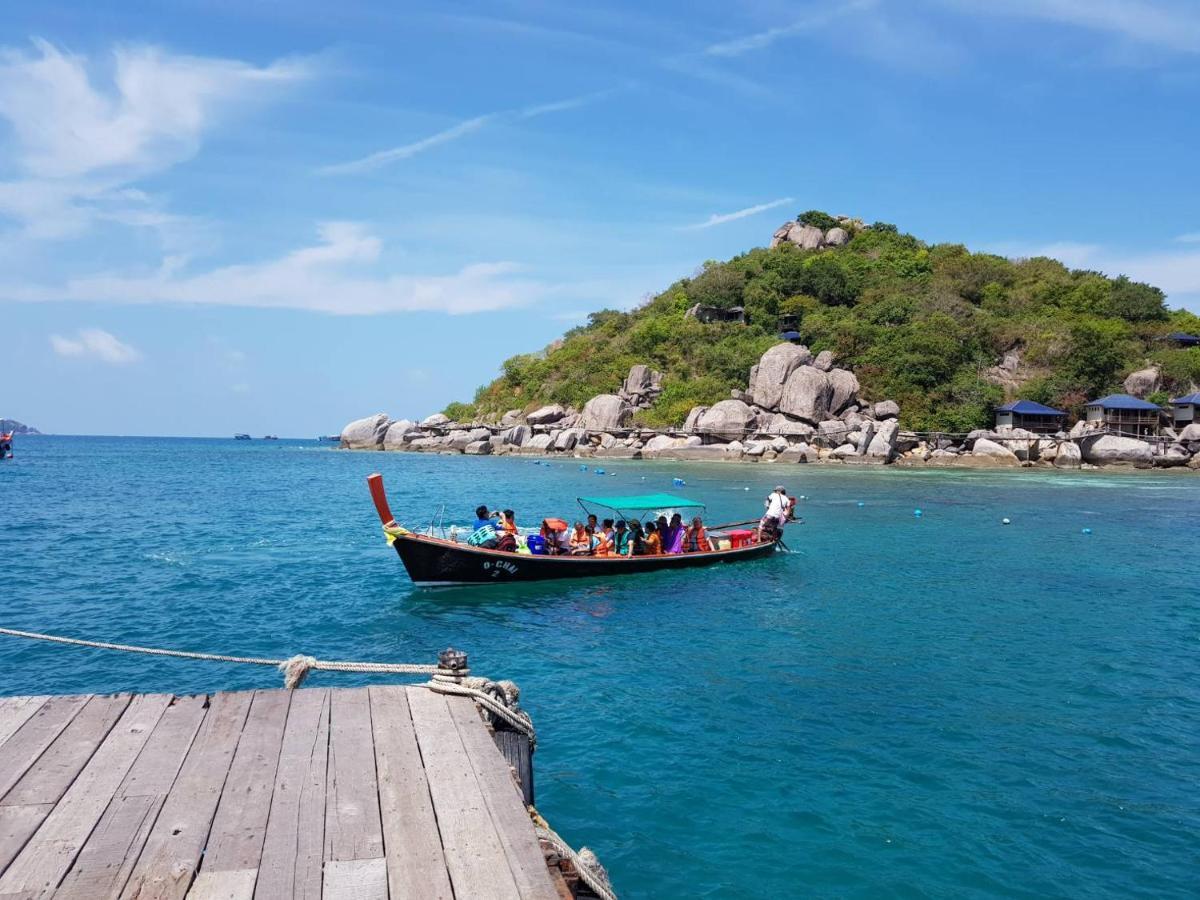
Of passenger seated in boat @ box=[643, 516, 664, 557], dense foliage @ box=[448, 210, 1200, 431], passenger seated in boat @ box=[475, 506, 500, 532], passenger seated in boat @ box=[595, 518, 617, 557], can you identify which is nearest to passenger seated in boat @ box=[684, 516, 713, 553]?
passenger seated in boat @ box=[643, 516, 664, 557]

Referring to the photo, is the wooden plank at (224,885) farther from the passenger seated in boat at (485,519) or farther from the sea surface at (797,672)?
the passenger seated in boat at (485,519)

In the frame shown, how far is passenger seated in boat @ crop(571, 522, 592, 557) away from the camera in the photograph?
1989 centimetres

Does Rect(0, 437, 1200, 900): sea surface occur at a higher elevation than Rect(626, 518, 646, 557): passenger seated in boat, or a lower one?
lower

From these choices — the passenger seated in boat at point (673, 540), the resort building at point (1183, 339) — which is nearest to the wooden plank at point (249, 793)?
the passenger seated in boat at point (673, 540)

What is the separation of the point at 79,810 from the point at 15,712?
6.42ft

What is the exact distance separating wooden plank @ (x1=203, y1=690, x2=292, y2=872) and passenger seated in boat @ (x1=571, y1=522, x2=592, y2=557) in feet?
45.1

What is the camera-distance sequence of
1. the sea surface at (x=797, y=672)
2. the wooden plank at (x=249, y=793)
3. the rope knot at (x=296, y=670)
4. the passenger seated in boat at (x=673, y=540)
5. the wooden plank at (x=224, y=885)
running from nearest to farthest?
1. the wooden plank at (x=224, y=885)
2. the wooden plank at (x=249, y=793)
3. the rope knot at (x=296, y=670)
4. the sea surface at (x=797, y=672)
5. the passenger seated in boat at (x=673, y=540)

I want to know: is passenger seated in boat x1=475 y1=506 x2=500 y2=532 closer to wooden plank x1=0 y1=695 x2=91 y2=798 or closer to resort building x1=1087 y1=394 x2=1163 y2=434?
wooden plank x1=0 y1=695 x2=91 y2=798

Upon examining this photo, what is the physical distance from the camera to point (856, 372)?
68.6 meters

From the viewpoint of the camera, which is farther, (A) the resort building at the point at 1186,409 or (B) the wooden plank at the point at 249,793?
(A) the resort building at the point at 1186,409

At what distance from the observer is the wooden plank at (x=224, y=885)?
3.65 metres

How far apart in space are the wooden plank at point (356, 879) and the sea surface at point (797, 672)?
3916 mm

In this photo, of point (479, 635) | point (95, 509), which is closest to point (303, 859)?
point (479, 635)

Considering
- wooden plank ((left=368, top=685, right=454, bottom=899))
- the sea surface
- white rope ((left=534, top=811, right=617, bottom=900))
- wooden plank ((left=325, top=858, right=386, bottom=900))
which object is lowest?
the sea surface
